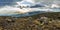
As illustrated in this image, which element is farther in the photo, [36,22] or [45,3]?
[45,3]

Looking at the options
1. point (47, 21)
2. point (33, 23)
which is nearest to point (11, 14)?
point (33, 23)

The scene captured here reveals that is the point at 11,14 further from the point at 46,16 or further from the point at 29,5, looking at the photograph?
the point at 46,16

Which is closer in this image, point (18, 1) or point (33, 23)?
point (33, 23)

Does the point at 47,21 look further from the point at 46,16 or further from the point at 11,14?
the point at 11,14

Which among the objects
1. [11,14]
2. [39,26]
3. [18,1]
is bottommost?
[39,26]

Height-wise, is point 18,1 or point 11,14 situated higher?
point 18,1

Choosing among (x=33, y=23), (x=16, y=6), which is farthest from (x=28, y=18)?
(x=16, y=6)
